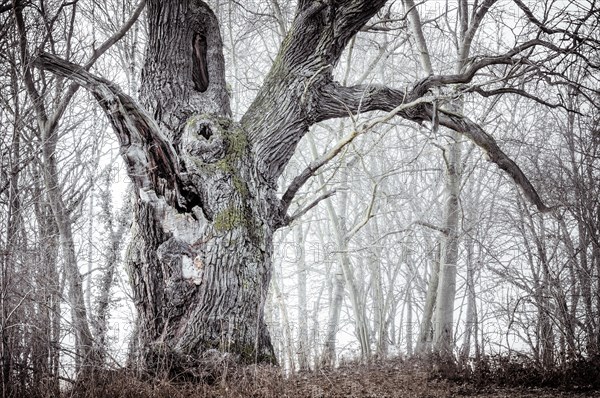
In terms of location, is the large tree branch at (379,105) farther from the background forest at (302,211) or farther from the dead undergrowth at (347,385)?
the dead undergrowth at (347,385)

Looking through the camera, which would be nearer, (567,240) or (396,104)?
(567,240)

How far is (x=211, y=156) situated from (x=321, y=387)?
2.68 metres

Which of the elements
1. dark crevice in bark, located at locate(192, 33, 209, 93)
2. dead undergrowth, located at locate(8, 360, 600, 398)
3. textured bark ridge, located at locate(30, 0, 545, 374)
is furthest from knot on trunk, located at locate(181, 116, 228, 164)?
dead undergrowth, located at locate(8, 360, 600, 398)

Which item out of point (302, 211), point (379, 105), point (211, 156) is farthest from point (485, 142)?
point (211, 156)

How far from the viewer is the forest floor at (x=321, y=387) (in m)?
4.52

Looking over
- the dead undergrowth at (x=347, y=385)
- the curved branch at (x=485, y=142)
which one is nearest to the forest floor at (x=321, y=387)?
the dead undergrowth at (x=347, y=385)

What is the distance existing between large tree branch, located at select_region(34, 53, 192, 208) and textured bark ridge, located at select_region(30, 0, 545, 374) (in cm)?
1

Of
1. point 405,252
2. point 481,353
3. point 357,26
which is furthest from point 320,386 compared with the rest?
point 405,252

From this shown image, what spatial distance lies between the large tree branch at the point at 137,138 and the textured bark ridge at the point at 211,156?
0.01 m

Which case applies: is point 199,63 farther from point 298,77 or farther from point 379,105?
point 379,105

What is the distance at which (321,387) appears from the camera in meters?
4.93

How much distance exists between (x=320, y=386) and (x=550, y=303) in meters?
2.99

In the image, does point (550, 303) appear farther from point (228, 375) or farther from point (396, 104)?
point (228, 375)

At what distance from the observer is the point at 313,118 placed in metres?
6.38
